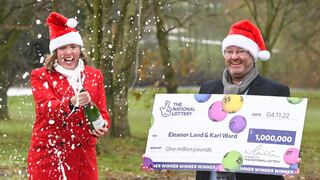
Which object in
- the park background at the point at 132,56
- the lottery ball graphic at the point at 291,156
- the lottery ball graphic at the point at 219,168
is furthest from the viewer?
the park background at the point at 132,56

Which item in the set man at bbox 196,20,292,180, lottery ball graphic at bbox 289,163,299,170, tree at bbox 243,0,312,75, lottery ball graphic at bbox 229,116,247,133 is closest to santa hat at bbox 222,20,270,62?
man at bbox 196,20,292,180

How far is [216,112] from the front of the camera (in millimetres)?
5191

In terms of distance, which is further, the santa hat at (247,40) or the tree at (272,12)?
the tree at (272,12)

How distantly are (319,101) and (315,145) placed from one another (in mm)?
14212

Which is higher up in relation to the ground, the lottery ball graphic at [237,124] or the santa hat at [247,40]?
the santa hat at [247,40]

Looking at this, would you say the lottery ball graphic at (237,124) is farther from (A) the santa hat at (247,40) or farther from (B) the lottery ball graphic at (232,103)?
(A) the santa hat at (247,40)

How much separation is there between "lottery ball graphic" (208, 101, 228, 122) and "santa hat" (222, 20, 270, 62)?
43 cm

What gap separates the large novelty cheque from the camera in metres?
4.99

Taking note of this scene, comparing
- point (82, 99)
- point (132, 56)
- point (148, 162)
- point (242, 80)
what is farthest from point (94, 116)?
point (132, 56)

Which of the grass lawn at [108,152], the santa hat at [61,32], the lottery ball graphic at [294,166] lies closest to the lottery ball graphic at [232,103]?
the lottery ball graphic at [294,166]

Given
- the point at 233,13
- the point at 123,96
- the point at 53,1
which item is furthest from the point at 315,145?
the point at 53,1

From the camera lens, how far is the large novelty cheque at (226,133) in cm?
499

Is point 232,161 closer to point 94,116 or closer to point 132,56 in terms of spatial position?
point 94,116

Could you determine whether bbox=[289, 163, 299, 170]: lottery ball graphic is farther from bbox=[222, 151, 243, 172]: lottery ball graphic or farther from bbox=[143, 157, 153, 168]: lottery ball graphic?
bbox=[143, 157, 153, 168]: lottery ball graphic
